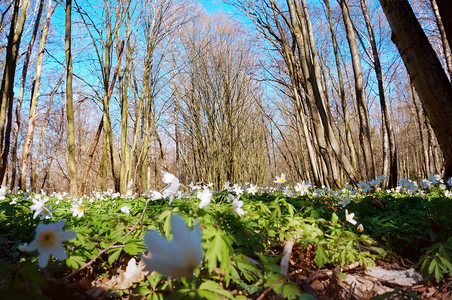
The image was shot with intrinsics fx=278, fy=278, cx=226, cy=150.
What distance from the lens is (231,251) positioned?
0.93m

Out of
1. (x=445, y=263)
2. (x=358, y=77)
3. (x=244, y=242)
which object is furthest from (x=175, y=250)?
(x=358, y=77)

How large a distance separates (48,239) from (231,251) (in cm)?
56

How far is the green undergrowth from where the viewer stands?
3.01 ft

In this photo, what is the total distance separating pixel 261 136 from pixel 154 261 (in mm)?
15242

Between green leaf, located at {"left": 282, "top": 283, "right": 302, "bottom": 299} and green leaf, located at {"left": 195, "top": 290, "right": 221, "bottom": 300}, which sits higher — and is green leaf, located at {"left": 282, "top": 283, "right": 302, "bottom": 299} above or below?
below

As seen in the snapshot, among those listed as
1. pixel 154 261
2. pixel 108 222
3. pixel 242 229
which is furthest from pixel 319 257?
pixel 108 222

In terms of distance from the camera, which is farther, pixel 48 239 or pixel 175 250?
pixel 48 239

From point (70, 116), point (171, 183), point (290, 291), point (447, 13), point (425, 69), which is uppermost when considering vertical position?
point (70, 116)

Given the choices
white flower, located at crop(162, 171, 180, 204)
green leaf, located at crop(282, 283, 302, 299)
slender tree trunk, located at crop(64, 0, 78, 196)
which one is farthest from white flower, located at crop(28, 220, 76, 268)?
slender tree trunk, located at crop(64, 0, 78, 196)

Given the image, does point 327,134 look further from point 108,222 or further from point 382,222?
point 108,222

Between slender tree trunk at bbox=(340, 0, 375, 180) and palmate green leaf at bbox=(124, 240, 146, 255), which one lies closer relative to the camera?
palmate green leaf at bbox=(124, 240, 146, 255)

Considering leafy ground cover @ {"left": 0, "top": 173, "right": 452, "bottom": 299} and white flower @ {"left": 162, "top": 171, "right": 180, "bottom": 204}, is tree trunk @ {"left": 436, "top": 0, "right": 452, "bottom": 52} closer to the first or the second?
leafy ground cover @ {"left": 0, "top": 173, "right": 452, "bottom": 299}

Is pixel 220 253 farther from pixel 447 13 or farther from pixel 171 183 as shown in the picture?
pixel 447 13

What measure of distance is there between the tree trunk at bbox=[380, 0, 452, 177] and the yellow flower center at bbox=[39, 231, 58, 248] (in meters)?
2.92
